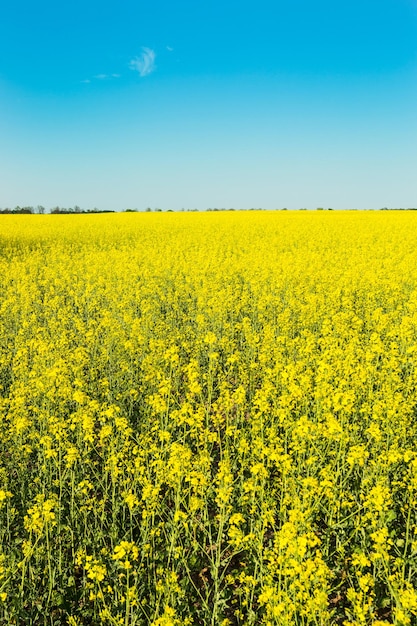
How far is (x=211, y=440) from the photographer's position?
14.4ft

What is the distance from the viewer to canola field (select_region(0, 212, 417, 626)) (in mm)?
3326

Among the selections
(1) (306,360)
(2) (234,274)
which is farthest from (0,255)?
(1) (306,360)

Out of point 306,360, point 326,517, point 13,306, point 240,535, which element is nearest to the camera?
point 240,535

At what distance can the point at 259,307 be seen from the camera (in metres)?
10.1

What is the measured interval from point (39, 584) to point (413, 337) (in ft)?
24.3

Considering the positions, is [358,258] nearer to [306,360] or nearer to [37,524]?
[306,360]

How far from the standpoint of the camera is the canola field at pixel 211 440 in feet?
10.9

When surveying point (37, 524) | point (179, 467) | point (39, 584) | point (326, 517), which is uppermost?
point (179, 467)

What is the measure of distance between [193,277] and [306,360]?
7.13m

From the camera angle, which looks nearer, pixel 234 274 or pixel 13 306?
pixel 13 306

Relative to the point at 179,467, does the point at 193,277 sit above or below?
above

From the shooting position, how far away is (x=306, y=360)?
7.16 metres

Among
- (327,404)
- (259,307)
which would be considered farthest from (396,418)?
(259,307)

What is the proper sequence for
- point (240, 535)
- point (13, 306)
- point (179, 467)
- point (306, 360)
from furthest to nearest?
point (13, 306) < point (306, 360) < point (179, 467) < point (240, 535)
